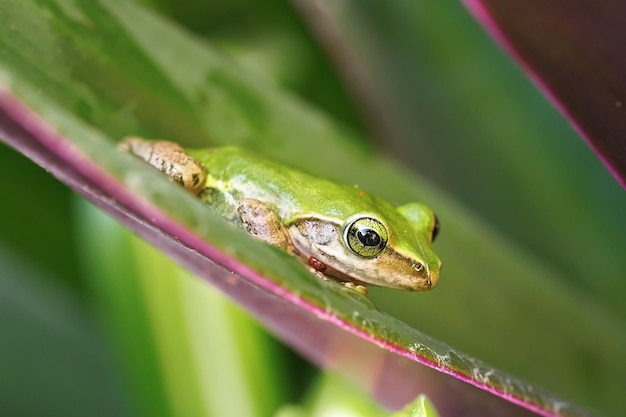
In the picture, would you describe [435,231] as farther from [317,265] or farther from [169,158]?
[169,158]

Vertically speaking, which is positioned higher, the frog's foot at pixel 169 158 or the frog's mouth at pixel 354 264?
the frog's mouth at pixel 354 264

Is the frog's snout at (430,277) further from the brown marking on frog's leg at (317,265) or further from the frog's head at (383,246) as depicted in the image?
the brown marking on frog's leg at (317,265)

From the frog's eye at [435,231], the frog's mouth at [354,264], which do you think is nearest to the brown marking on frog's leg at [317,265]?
the frog's mouth at [354,264]

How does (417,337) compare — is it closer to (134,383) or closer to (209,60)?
(209,60)

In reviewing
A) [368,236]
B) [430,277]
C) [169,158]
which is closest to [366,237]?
[368,236]

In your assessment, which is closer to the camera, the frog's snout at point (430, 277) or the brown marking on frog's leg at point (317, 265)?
the frog's snout at point (430, 277)

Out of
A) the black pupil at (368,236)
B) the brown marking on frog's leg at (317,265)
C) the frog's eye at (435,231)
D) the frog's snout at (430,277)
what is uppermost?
the frog's eye at (435,231)

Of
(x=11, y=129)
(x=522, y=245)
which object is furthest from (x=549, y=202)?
(x=11, y=129)

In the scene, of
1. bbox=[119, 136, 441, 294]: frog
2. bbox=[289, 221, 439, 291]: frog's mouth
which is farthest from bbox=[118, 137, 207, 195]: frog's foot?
bbox=[289, 221, 439, 291]: frog's mouth

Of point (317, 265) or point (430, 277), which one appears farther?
point (317, 265)
